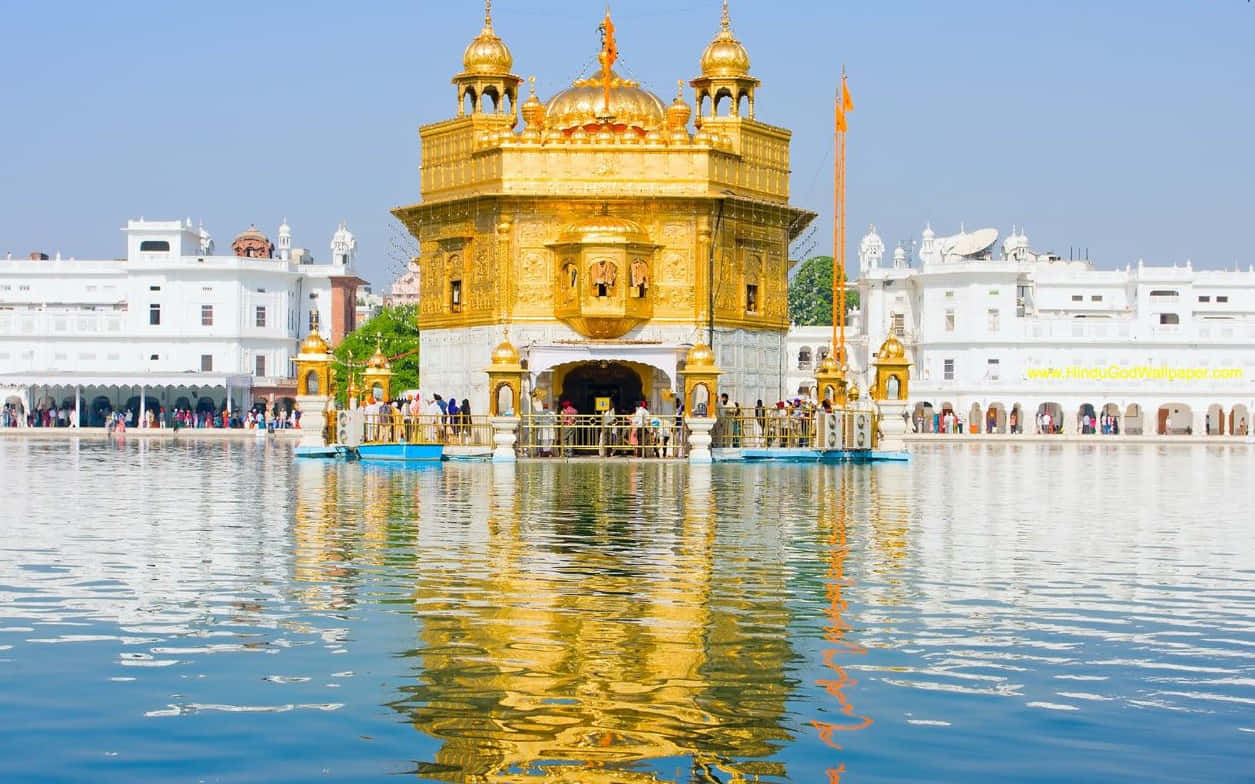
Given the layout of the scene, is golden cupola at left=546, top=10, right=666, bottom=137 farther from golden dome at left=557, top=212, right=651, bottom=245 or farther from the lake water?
the lake water

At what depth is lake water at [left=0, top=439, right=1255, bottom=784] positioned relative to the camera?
289 inches

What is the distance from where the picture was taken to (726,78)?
44844mm

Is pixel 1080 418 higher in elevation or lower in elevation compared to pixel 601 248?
lower

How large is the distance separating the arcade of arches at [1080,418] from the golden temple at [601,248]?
33000mm

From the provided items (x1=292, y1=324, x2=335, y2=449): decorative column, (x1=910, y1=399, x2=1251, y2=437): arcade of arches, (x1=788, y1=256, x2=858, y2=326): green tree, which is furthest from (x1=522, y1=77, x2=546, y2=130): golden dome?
(x1=788, y1=256, x2=858, y2=326): green tree

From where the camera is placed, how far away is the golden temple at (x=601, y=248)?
1623 inches

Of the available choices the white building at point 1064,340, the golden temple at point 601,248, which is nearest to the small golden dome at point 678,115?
the golden temple at point 601,248

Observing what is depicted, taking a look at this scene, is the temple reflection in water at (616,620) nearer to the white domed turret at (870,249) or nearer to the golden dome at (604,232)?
the golden dome at (604,232)

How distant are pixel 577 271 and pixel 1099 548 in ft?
84.7

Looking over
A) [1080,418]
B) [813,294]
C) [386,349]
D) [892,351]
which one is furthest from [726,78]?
[813,294]

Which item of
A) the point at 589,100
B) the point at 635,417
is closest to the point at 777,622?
the point at 635,417

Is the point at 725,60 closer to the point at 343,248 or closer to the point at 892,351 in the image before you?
the point at 892,351

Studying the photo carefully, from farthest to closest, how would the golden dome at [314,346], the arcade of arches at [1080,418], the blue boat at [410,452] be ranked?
the arcade of arches at [1080,418]
the golden dome at [314,346]
the blue boat at [410,452]

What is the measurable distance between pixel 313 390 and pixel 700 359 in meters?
9.54
